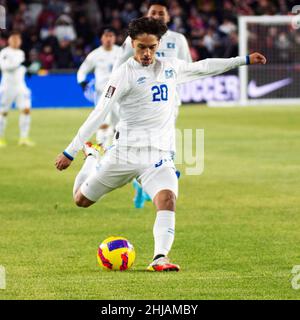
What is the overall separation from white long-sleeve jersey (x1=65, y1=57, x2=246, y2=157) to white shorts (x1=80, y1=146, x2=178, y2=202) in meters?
0.08

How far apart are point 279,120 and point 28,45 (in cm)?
1011

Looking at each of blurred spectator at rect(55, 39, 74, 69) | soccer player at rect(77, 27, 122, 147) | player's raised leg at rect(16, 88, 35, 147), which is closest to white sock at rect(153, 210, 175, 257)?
soccer player at rect(77, 27, 122, 147)

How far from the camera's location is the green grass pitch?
8.15 metres

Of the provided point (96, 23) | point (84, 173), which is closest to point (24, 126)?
point (84, 173)

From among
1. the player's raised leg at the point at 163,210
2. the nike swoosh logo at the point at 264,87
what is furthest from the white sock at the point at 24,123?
the player's raised leg at the point at 163,210

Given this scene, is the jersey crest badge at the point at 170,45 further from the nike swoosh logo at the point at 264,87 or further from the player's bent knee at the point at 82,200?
the nike swoosh logo at the point at 264,87

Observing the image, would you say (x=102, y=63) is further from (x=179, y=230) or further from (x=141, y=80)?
(x=141, y=80)

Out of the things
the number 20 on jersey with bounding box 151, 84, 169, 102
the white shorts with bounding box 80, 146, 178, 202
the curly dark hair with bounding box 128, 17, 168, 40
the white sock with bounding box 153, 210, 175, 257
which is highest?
the curly dark hair with bounding box 128, 17, 168, 40

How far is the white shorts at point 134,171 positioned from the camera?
29.7 feet

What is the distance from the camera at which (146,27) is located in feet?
29.1

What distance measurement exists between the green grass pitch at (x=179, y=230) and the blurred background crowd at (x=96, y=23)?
1317cm

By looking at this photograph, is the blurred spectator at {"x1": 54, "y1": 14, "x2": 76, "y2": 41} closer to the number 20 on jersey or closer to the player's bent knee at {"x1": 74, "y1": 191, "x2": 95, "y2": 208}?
the player's bent knee at {"x1": 74, "y1": 191, "x2": 95, "y2": 208}

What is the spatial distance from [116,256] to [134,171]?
0.80m

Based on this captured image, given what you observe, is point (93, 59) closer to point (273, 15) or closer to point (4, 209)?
point (4, 209)
